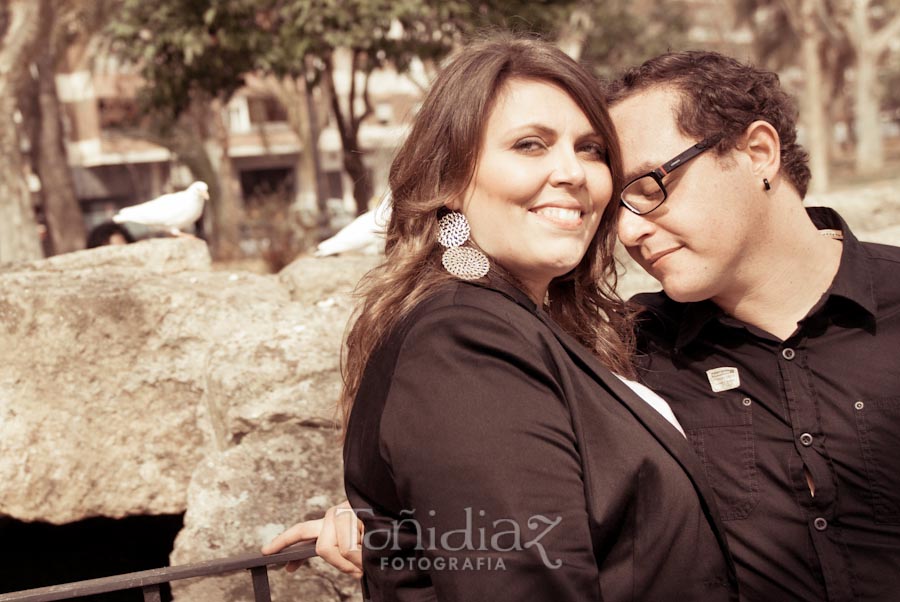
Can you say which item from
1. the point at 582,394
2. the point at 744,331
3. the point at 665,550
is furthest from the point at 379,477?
the point at 744,331

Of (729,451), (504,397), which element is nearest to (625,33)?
(729,451)

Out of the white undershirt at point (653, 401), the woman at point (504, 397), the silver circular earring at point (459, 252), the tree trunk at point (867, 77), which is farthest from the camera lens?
the tree trunk at point (867, 77)

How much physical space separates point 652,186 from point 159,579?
1.47 m

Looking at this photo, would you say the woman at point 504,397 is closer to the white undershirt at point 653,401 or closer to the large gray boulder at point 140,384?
the white undershirt at point 653,401

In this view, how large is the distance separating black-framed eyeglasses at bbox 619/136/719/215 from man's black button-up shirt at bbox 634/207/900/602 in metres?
0.35

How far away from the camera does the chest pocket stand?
6.97 ft

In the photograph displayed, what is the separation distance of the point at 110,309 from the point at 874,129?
30.5 meters

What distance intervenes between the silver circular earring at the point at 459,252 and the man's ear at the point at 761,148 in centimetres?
81

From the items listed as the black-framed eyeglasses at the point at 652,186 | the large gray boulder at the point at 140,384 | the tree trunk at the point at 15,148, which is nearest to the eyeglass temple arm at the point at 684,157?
the black-framed eyeglasses at the point at 652,186

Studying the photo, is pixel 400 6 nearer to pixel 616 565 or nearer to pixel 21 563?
pixel 21 563

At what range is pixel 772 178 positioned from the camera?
7.34ft

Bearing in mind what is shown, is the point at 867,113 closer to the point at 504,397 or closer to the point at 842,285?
the point at 842,285

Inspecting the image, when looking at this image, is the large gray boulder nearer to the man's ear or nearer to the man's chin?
the man's chin

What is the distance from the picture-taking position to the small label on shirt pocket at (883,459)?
80.2 inches
